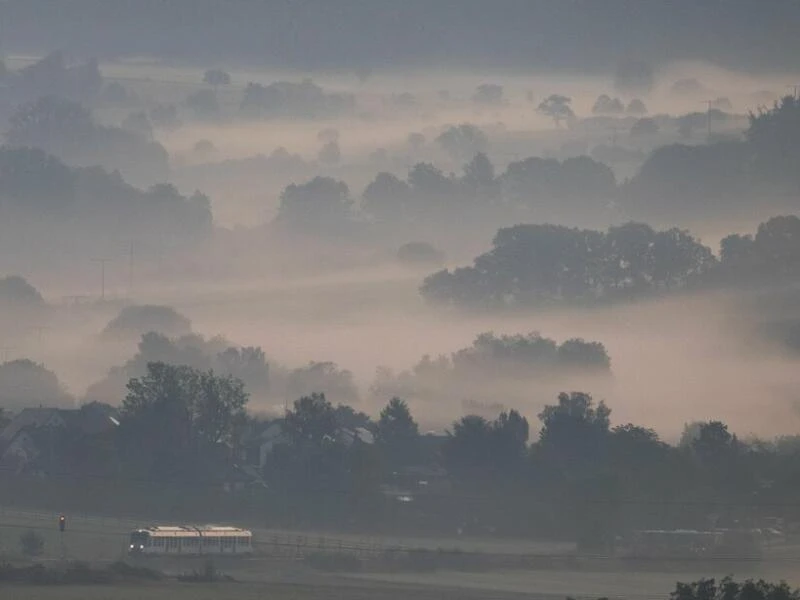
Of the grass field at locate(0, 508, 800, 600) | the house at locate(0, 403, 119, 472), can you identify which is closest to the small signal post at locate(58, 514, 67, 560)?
the grass field at locate(0, 508, 800, 600)

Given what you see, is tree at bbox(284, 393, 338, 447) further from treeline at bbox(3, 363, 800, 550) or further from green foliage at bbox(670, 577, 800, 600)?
green foliage at bbox(670, 577, 800, 600)

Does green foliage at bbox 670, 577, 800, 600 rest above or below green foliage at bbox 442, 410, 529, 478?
below

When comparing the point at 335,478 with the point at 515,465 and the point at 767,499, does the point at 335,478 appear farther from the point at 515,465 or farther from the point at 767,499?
the point at 767,499

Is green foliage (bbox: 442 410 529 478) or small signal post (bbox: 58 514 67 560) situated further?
green foliage (bbox: 442 410 529 478)

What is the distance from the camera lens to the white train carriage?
10350 centimetres

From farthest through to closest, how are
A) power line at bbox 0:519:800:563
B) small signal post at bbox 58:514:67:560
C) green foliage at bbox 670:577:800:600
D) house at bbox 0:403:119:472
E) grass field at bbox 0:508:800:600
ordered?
house at bbox 0:403:119:472 < power line at bbox 0:519:800:563 < small signal post at bbox 58:514:67:560 < grass field at bbox 0:508:800:600 < green foliage at bbox 670:577:800:600

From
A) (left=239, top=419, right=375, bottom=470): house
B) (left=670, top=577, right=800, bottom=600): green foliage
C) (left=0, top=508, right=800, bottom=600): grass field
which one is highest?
(left=239, top=419, right=375, bottom=470): house

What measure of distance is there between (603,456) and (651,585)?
1700cm

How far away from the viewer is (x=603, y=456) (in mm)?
117562

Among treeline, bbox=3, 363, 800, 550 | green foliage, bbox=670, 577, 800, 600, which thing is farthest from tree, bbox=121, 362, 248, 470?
green foliage, bbox=670, 577, 800, 600

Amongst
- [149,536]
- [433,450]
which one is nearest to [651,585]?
[149,536]

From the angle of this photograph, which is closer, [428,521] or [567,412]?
[428,521]

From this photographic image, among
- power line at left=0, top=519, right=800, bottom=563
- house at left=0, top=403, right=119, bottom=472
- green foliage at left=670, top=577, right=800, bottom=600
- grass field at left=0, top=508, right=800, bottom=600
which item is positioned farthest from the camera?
house at left=0, top=403, right=119, bottom=472

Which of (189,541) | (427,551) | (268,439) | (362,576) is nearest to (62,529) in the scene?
(189,541)
